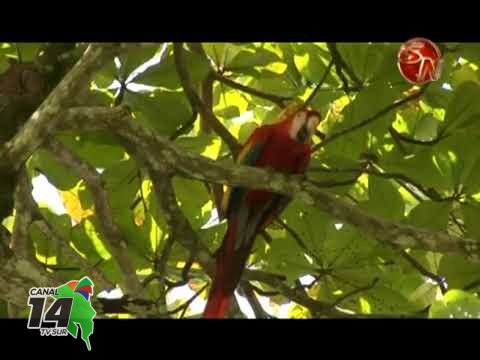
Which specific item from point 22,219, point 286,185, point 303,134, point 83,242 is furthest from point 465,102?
point 22,219

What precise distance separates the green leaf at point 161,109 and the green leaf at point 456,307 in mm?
877

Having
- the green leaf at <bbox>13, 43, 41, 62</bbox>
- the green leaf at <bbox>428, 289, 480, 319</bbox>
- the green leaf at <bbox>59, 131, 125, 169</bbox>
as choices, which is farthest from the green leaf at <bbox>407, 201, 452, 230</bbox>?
the green leaf at <bbox>13, 43, 41, 62</bbox>

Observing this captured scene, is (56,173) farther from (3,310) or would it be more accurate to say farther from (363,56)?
(363,56)

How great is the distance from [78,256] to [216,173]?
1.50 feet

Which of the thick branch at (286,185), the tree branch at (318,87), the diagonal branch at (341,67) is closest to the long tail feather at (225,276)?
the thick branch at (286,185)

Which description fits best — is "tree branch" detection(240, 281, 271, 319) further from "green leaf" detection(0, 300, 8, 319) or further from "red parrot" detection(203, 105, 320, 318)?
"green leaf" detection(0, 300, 8, 319)

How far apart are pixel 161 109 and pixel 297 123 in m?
0.40

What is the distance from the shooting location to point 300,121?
2484 mm

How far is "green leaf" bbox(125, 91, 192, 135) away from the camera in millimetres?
2414

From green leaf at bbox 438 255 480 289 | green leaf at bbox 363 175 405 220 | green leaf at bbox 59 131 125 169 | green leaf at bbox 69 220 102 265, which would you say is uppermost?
green leaf at bbox 59 131 125 169

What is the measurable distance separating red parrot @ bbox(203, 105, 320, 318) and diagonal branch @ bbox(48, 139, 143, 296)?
0.86ft

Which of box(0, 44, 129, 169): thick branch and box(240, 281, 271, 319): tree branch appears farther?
box(240, 281, 271, 319): tree branch

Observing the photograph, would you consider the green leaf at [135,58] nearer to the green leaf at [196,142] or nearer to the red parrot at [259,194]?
the green leaf at [196,142]

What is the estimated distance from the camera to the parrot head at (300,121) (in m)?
2.47
